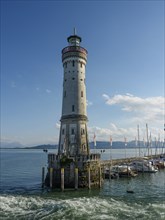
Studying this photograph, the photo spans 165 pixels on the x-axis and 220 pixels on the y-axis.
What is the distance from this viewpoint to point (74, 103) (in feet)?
157

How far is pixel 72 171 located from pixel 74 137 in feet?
24.2

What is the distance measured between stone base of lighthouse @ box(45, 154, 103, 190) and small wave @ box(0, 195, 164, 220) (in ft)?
25.9

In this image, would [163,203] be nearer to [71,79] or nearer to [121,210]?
[121,210]

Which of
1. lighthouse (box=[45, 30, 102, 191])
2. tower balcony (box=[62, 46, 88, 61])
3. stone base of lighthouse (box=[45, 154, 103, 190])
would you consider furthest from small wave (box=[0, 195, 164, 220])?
tower balcony (box=[62, 46, 88, 61])

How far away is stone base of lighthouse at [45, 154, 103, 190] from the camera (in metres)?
41.4

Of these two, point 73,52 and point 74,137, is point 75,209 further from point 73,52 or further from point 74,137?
point 73,52

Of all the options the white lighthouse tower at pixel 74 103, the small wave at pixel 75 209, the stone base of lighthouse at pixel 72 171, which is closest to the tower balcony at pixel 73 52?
the white lighthouse tower at pixel 74 103

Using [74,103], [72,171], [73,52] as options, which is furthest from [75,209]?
[73,52]

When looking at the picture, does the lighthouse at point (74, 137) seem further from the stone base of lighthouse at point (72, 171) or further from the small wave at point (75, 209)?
the small wave at point (75, 209)

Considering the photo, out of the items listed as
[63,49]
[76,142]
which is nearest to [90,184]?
[76,142]

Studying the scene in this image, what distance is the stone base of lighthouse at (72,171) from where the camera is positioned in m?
41.4

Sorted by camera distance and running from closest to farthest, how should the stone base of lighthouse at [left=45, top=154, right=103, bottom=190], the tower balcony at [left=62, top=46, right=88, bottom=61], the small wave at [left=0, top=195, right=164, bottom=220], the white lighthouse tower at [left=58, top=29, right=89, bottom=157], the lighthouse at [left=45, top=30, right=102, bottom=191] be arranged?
the small wave at [left=0, top=195, right=164, bottom=220] → the stone base of lighthouse at [left=45, top=154, right=103, bottom=190] → the lighthouse at [left=45, top=30, right=102, bottom=191] → the white lighthouse tower at [left=58, top=29, right=89, bottom=157] → the tower balcony at [left=62, top=46, right=88, bottom=61]

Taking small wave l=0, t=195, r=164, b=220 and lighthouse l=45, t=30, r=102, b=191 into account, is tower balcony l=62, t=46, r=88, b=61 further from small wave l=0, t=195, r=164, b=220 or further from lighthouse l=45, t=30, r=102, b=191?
small wave l=0, t=195, r=164, b=220

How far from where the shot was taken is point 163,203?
3200cm
